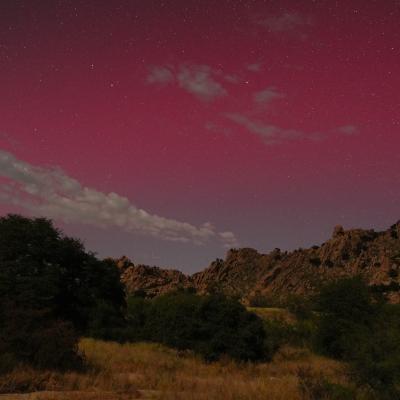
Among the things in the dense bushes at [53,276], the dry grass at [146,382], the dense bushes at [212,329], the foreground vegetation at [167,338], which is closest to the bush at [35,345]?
the foreground vegetation at [167,338]

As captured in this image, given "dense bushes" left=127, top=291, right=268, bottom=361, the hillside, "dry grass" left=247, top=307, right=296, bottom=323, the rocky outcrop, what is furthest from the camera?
the rocky outcrop

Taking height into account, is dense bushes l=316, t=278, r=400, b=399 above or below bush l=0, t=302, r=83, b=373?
above

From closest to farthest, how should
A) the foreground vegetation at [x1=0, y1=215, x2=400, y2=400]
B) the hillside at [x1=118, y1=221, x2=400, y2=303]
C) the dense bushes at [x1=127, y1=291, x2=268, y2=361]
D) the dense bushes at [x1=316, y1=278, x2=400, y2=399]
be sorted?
the foreground vegetation at [x1=0, y1=215, x2=400, y2=400] < the dense bushes at [x1=127, y1=291, x2=268, y2=361] < the dense bushes at [x1=316, y1=278, x2=400, y2=399] < the hillside at [x1=118, y1=221, x2=400, y2=303]

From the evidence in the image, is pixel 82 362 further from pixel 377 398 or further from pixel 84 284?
pixel 84 284

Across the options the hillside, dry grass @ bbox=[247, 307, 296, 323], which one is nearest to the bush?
dry grass @ bbox=[247, 307, 296, 323]

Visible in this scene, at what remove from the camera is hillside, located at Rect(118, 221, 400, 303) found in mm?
77562

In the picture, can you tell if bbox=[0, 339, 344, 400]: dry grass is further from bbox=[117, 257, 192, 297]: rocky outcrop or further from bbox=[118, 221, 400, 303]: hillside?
bbox=[117, 257, 192, 297]: rocky outcrop

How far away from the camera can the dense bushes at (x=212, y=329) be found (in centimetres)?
2503

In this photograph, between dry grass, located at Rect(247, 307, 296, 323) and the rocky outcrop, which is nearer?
Result: dry grass, located at Rect(247, 307, 296, 323)

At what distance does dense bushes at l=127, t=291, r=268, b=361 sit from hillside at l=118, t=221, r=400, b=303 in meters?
41.1

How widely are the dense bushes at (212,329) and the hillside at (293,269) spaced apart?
4112cm

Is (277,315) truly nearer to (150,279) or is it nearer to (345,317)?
(345,317)

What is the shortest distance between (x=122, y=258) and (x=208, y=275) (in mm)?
25763

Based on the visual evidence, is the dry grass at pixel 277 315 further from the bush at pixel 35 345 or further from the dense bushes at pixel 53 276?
the bush at pixel 35 345
